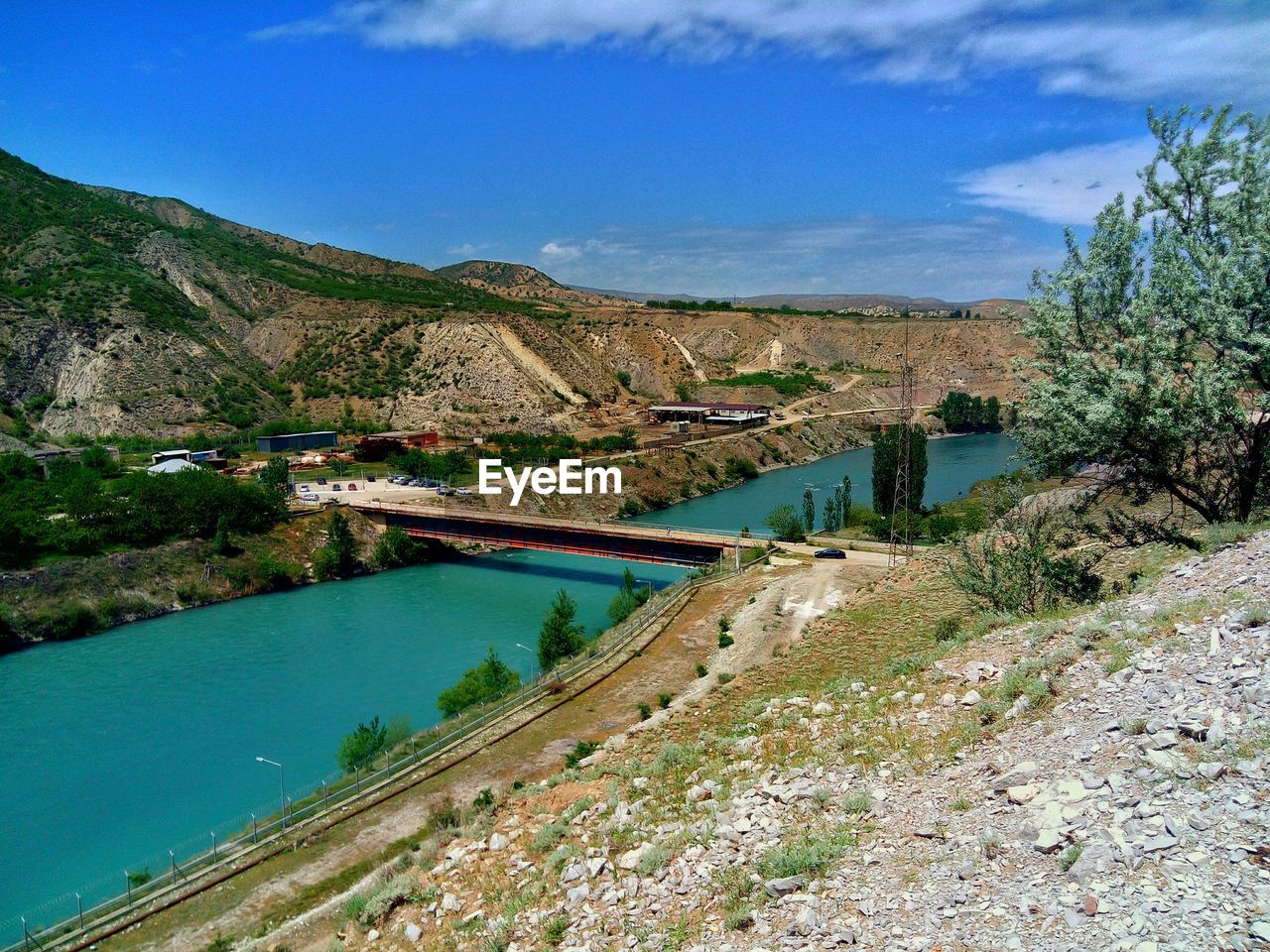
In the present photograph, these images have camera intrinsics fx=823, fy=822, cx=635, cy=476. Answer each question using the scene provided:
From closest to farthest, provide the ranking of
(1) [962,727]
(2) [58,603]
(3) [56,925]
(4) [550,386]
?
(1) [962,727] → (3) [56,925] → (2) [58,603] → (4) [550,386]

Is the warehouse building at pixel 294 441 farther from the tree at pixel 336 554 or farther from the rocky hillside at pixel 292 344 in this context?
the tree at pixel 336 554

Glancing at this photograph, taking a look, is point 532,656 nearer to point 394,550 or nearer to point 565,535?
point 565,535

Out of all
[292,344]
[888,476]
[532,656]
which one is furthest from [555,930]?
[292,344]

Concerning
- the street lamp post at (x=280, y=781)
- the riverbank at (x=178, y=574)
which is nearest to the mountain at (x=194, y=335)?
the riverbank at (x=178, y=574)


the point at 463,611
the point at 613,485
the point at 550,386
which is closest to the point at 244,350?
the point at 550,386

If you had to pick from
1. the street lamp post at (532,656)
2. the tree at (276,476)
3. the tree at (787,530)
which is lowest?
the street lamp post at (532,656)

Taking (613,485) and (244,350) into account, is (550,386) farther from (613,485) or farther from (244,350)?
(244,350)
